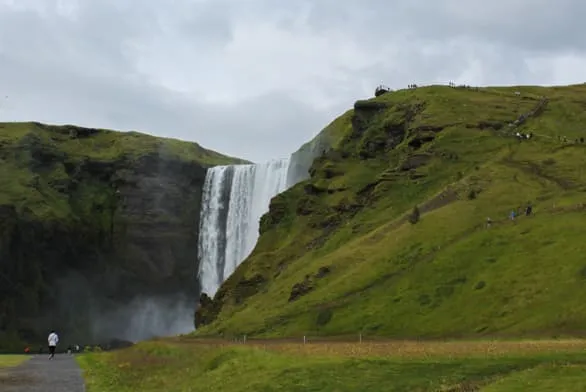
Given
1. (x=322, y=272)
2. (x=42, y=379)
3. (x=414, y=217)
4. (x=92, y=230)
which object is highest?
(x=414, y=217)

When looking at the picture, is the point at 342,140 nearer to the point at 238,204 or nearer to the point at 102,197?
the point at 238,204

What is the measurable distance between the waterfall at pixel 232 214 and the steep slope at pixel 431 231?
59.2ft

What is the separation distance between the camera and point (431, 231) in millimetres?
83062

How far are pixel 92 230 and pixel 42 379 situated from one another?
426 ft

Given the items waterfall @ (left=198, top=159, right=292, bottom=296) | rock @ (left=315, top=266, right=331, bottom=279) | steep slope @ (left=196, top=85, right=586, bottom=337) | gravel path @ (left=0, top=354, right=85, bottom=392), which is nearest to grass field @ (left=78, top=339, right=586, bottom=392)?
gravel path @ (left=0, top=354, right=85, bottom=392)

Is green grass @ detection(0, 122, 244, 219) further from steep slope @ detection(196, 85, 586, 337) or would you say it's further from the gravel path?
the gravel path

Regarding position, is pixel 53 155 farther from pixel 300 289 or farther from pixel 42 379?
pixel 42 379

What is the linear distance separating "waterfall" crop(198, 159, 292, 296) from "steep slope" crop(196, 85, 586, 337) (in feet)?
59.2

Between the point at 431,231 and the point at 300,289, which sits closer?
the point at 431,231

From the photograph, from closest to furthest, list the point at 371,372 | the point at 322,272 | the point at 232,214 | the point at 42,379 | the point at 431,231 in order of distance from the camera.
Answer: the point at 371,372
the point at 42,379
the point at 431,231
the point at 322,272
the point at 232,214

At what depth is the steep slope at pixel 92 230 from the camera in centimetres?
15552

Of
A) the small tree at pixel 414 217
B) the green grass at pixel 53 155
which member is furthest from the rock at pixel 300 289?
the green grass at pixel 53 155

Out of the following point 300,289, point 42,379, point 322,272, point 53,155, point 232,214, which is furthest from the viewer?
point 53,155

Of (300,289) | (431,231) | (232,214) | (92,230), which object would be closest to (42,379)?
(300,289)
